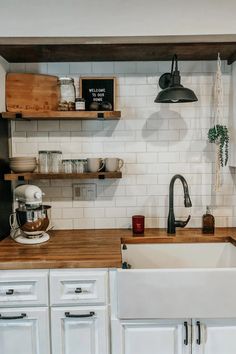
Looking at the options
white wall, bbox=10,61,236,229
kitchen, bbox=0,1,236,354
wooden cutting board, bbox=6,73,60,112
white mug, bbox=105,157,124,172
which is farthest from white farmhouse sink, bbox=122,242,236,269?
wooden cutting board, bbox=6,73,60,112

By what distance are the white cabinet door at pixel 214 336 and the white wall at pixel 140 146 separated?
851 millimetres

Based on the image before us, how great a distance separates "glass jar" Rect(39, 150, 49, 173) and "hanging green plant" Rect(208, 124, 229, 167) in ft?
Result: 3.62

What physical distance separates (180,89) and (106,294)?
47.5 inches

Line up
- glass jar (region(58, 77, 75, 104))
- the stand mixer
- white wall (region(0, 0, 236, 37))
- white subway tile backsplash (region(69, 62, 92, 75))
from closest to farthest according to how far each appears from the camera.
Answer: white wall (region(0, 0, 236, 37)) → the stand mixer → glass jar (region(58, 77, 75, 104)) → white subway tile backsplash (region(69, 62, 92, 75))

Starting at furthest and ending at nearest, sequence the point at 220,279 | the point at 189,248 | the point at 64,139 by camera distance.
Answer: the point at 64,139 → the point at 189,248 → the point at 220,279

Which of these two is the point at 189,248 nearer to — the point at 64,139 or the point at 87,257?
the point at 87,257

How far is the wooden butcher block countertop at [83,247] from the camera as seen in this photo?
1692 millimetres

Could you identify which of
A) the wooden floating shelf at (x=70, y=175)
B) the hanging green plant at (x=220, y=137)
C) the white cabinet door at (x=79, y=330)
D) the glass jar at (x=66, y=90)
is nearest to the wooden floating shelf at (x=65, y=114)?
the glass jar at (x=66, y=90)

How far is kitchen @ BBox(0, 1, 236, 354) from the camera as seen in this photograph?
5.56ft

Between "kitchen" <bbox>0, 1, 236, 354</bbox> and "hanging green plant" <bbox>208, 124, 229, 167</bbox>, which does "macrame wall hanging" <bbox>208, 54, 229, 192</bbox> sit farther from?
"kitchen" <bbox>0, 1, 236, 354</bbox>

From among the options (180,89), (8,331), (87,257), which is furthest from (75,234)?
(180,89)

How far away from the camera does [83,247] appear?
192 cm

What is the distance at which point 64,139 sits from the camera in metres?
2.38

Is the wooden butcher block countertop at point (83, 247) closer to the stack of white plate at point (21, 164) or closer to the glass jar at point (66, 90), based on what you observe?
the stack of white plate at point (21, 164)
